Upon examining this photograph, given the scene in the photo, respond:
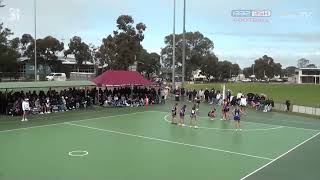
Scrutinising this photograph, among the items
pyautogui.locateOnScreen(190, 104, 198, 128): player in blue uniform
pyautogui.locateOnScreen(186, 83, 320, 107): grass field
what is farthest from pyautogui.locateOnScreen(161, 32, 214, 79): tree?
pyautogui.locateOnScreen(190, 104, 198, 128): player in blue uniform

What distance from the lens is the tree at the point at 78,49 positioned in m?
90.9

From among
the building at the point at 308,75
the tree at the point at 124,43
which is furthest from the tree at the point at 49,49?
the building at the point at 308,75

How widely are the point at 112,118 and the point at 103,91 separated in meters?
9.13

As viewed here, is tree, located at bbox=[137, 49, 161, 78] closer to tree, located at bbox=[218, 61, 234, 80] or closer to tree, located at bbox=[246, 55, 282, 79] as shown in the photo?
tree, located at bbox=[218, 61, 234, 80]

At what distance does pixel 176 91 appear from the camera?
47.4 metres

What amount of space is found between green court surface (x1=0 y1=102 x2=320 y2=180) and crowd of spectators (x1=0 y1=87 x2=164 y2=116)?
4.79 ft

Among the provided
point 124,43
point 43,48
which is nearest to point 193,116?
point 124,43

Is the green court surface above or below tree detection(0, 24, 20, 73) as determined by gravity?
below

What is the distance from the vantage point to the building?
156 metres

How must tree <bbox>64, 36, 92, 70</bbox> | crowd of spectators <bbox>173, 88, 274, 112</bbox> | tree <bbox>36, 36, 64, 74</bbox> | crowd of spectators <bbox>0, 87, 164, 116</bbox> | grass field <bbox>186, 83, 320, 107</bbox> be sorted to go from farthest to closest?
tree <bbox>64, 36, 92, 70</bbox>, tree <bbox>36, 36, 64, 74</bbox>, grass field <bbox>186, 83, 320, 107</bbox>, crowd of spectators <bbox>173, 88, 274, 112</bbox>, crowd of spectators <bbox>0, 87, 164, 116</bbox>

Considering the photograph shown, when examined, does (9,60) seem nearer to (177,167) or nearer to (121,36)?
(121,36)

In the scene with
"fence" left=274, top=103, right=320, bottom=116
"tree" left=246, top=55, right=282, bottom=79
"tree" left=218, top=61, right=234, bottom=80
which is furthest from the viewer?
"tree" left=246, top=55, right=282, bottom=79

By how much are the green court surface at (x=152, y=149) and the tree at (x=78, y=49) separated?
5881 centimetres

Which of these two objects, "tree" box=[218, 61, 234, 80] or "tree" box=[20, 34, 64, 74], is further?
"tree" box=[218, 61, 234, 80]
